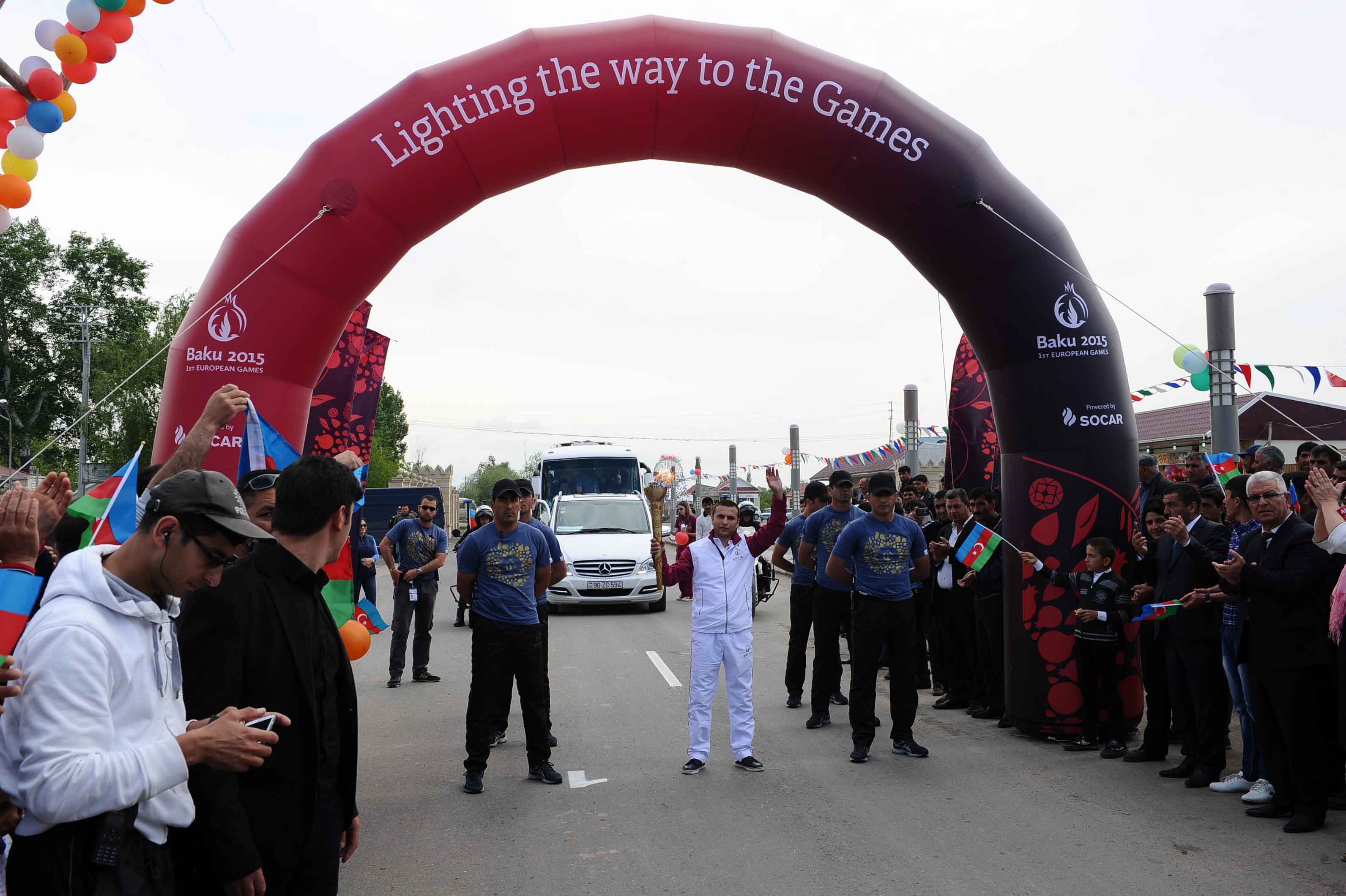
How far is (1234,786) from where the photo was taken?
6734mm

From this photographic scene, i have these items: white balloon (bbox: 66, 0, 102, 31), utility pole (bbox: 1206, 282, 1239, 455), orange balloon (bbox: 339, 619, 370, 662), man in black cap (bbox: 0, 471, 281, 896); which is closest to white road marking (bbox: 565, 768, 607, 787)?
orange balloon (bbox: 339, 619, 370, 662)

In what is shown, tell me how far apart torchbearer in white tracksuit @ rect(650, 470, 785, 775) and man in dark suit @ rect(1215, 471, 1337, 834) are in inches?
121

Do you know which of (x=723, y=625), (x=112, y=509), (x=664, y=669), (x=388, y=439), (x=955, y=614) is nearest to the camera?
(x=112, y=509)

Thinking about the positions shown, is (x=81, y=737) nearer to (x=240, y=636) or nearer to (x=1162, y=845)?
(x=240, y=636)

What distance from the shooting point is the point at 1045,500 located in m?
8.26

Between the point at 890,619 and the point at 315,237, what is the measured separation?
4.89m

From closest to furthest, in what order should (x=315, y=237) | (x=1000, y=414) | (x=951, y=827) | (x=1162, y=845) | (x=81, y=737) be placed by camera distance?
(x=81, y=737) → (x=1162, y=845) → (x=951, y=827) → (x=315, y=237) → (x=1000, y=414)

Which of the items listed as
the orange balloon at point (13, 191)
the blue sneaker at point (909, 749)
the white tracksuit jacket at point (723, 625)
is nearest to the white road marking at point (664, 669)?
the white tracksuit jacket at point (723, 625)

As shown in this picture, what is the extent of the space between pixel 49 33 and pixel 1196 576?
726 centimetres

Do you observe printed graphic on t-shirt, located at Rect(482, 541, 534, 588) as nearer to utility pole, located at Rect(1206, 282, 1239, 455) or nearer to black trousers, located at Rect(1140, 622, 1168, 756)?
black trousers, located at Rect(1140, 622, 1168, 756)

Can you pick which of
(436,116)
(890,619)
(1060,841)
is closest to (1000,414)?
(890,619)

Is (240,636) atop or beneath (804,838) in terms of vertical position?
atop

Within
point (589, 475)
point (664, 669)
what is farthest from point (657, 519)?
point (664, 669)

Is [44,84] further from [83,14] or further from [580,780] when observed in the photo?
[580,780]
